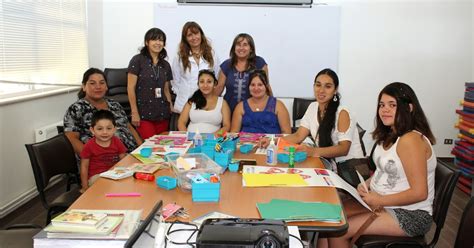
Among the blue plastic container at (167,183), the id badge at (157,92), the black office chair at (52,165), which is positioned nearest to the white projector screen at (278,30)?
the id badge at (157,92)

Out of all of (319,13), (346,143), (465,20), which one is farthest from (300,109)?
(465,20)

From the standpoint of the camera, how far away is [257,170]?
2307mm

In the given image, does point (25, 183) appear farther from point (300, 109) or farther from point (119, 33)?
point (300, 109)

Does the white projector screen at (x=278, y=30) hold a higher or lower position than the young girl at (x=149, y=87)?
higher

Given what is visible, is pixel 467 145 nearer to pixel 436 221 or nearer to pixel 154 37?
pixel 436 221

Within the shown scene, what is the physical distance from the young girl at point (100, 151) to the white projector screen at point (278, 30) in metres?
2.47

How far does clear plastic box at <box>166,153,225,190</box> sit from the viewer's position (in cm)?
197

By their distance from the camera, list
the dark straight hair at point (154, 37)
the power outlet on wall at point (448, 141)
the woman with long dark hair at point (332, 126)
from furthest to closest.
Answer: the power outlet on wall at point (448, 141) < the dark straight hair at point (154, 37) < the woman with long dark hair at point (332, 126)

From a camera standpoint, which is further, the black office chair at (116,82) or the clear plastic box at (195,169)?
the black office chair at (116,82)

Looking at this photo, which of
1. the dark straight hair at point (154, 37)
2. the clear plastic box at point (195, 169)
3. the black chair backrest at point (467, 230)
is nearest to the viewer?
the black chair backrest at point (467, 230)

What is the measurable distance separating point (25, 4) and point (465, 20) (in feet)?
15.5

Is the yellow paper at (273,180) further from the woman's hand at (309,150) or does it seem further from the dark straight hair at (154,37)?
the dark straight hair at (154,37)

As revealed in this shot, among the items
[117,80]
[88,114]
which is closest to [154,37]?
[88,114]

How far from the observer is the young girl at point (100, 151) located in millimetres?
2812
